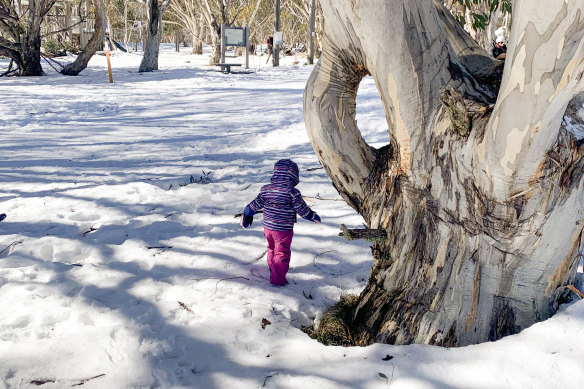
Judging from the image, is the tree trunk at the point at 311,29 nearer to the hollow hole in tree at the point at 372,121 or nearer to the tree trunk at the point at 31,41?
the tree trunk at the point at 31,41

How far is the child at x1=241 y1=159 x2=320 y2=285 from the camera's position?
3.65m

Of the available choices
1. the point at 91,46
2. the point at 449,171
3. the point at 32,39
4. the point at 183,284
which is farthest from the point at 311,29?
the point at 449,171

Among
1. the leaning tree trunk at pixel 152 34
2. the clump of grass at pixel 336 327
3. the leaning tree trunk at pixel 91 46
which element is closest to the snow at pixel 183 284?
the clump of grass at pixel 336 327

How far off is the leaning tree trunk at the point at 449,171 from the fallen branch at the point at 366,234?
0.17 feet

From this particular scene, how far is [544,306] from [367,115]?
6.27m

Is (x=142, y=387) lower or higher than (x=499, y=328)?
lower

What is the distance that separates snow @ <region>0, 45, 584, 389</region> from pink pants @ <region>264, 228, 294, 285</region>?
86 millimetres

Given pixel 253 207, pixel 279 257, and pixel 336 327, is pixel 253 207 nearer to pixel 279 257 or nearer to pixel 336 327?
pixel 279 257

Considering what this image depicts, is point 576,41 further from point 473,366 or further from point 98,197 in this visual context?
point 98,197

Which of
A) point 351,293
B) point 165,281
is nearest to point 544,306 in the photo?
point 351,293

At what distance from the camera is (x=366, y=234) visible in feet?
9.11

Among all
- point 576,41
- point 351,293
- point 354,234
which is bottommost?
point 351,293

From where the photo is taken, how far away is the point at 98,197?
5328 mm

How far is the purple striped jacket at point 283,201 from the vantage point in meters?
3.65
